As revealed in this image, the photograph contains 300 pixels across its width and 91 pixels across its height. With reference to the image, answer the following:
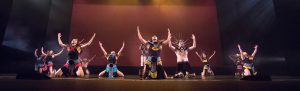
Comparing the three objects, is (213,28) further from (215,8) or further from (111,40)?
(111,40)

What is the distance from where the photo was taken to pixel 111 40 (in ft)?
28.1

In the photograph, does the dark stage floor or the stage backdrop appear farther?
the stage backdrop

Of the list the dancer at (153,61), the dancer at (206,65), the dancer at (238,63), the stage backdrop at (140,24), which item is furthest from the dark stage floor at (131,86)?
the stage backdrop at (140,24)

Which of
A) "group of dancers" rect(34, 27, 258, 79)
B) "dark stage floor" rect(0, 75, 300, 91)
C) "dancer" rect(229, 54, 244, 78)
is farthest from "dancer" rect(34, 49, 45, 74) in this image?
"dancer" rect(229, 54, 244, 78)

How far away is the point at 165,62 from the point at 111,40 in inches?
93.3

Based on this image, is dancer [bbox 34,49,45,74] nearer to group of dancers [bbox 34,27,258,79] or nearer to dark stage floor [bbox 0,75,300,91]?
group of dancers [bbox 34,27,258,79]

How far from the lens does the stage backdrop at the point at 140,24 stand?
848 cm

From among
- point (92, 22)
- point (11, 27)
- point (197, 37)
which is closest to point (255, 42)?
point (197, 37)

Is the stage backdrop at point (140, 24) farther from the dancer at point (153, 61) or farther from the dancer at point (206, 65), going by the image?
the dancer at point (153, 61)

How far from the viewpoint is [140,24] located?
8781mm

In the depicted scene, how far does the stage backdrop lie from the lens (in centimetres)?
848

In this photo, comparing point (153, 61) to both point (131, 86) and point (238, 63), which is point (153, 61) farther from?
point (238, 63)

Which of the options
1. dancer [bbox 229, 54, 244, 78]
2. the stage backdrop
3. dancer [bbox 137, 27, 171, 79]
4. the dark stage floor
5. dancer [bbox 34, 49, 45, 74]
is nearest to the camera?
the dark stage floor

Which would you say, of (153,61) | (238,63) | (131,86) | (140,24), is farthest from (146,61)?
(238,63)
